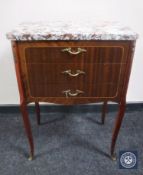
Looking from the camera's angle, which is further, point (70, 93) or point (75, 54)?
point (70, 93)

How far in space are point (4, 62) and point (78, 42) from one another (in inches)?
30.1

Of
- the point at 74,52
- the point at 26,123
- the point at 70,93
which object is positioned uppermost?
the point at 74,52

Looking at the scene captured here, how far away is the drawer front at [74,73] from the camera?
87cm

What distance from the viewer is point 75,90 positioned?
93cm

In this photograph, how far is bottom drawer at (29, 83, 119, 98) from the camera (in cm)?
92

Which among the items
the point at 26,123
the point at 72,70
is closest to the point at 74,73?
the point at 72,70

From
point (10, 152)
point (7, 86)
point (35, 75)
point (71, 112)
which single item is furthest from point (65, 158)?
point (7, 86)

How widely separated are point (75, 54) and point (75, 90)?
0.61 feet

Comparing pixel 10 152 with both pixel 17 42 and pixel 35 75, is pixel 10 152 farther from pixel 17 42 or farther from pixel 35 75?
pixel 17 42

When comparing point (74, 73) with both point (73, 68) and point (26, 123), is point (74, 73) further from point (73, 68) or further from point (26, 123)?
point (26, 123)

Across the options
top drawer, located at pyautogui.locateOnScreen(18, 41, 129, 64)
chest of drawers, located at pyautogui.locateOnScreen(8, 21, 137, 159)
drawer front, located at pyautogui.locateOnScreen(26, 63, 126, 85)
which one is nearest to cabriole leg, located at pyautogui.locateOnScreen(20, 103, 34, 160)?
chest of drawers, located at pyautogui.locateOnScreen(8, 21, 137, 159)

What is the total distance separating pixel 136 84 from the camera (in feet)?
4.93

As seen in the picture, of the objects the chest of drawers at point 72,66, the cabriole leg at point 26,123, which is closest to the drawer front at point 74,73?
the chest of drawers at point 72,66

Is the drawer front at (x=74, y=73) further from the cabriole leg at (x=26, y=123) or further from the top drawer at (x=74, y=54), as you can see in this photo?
the cabriole leg at (x=26, y=123)
